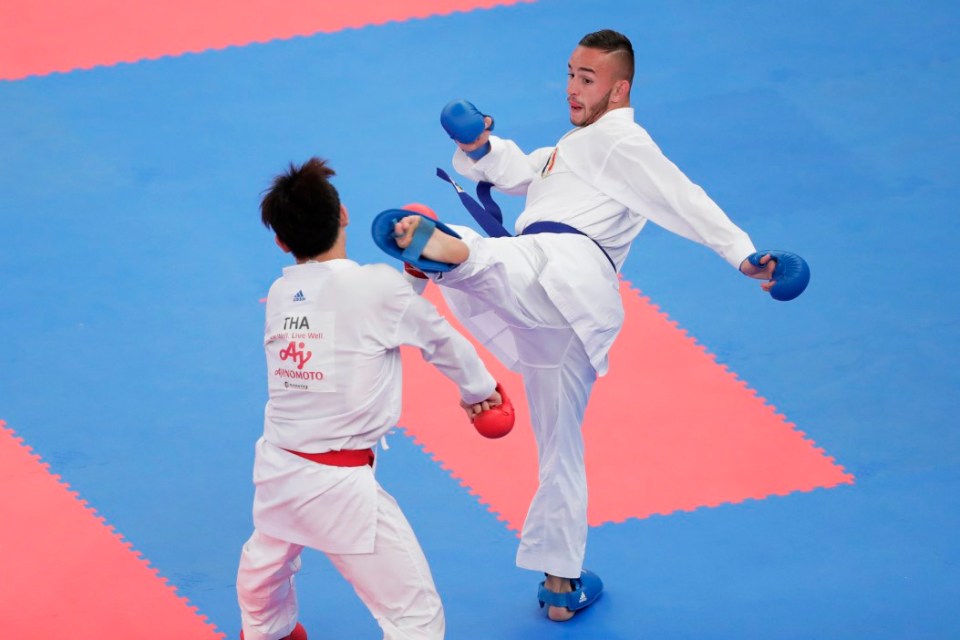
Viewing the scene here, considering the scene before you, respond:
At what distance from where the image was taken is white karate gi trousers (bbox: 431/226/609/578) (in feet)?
Answer: 15.4

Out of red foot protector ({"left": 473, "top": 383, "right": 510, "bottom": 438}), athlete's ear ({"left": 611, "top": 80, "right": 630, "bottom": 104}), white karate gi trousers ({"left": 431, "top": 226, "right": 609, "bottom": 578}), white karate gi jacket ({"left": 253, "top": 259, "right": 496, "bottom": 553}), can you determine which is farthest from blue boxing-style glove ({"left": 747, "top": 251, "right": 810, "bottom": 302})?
white karate gi jacket ({"left": 253, "top": 259, "right": 496, "bottom": 553})

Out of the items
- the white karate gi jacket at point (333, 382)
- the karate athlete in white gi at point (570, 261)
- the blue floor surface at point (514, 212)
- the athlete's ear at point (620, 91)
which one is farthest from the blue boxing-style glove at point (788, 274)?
the blue floor surface at point (514, 212)

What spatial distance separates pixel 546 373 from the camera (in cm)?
492

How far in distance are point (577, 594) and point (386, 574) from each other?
1059 millimetres

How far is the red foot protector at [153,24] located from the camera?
8.80 metres

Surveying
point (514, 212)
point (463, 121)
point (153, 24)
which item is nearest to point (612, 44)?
point (463, 121)

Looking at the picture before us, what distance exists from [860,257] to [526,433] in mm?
2244

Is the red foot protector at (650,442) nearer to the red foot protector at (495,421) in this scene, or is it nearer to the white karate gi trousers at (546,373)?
the white karate gi trousers at (546,373)

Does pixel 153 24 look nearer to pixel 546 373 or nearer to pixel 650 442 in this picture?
pixel 650 442

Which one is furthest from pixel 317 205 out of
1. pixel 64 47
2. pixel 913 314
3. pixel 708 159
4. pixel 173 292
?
pixel 64 47

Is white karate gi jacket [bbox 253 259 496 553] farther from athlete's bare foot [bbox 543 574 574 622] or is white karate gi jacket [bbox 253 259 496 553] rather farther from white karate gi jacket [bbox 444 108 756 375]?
athlete's bare foot [bbox 543 574 574 622]

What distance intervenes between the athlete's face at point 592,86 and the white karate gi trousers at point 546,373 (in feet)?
1.59

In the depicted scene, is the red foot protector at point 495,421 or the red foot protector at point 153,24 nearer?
the red foot protector at point 495,421

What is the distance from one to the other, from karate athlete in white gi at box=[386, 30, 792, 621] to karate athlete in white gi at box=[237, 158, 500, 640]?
30 centimetres
